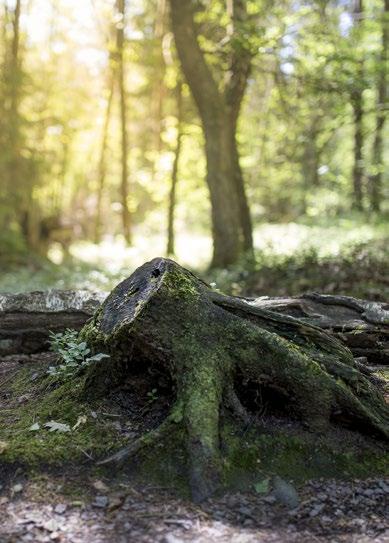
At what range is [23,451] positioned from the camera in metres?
3.71

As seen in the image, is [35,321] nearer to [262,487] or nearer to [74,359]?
[74,359]

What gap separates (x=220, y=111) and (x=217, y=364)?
1032 centimetres

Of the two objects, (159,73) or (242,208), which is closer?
(242,208)

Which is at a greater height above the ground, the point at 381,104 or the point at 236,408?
the point at 381,104

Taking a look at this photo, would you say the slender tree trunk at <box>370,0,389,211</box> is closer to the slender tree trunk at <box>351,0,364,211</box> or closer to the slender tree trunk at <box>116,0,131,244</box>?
the slender tree trunk at <box>351,0,364,211</box>

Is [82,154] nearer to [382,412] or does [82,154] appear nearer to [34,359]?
[34,359]

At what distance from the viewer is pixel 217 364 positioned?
12.9 ft

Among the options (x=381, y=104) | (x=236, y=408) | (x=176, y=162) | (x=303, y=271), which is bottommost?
(x=236, y=408)

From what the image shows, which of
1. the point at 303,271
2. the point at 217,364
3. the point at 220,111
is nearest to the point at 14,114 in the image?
the point at 220,111

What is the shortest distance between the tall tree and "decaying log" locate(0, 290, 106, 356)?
788cm

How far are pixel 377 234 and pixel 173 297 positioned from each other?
9706mm

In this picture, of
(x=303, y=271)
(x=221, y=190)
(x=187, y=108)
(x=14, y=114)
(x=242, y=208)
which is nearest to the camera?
(x=303, y=271)

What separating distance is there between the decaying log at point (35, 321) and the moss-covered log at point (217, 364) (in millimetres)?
1518

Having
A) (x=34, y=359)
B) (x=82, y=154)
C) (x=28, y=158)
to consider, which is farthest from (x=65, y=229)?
(x=34, y=359)
